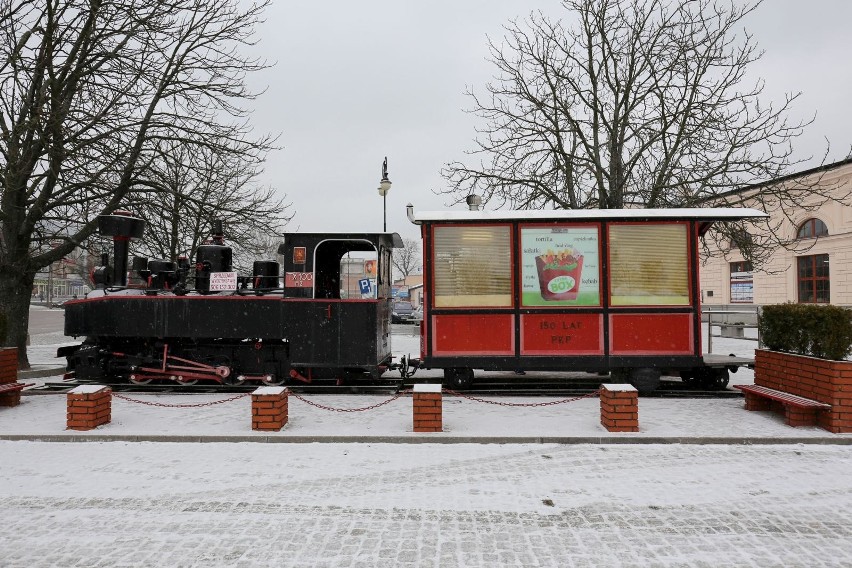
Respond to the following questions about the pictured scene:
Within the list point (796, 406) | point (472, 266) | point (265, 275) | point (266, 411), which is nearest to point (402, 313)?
point (265, 275)

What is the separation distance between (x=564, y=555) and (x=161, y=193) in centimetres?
1200

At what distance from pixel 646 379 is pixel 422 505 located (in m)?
5.22

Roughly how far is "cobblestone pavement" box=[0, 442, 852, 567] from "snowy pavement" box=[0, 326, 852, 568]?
0.02m

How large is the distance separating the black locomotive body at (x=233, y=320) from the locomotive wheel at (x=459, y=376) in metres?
1.14

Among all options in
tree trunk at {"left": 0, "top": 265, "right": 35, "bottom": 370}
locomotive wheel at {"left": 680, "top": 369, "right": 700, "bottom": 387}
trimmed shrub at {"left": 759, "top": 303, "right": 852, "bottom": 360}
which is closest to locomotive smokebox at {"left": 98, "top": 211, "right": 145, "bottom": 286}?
tree trunk at {"left": 0, "top": 265, "right": 35, "bottom": 370}

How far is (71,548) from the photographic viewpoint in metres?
3.53

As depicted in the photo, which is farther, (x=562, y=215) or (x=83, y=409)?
(x=562, y=215)

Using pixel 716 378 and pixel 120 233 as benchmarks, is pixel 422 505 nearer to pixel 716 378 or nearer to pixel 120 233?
pixel 716 378

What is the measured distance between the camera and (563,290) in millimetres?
8211

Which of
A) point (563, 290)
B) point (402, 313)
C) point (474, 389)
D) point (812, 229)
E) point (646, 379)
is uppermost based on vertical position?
point (812, 229)

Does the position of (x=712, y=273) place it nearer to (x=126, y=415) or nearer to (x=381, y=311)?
(x=381, y=311)

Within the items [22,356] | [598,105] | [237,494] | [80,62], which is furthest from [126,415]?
[598,105]

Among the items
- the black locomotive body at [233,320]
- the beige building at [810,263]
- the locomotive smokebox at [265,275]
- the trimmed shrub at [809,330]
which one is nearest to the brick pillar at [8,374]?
the black locomotive body at [233,320]

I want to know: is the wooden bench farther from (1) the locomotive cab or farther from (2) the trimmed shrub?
(1) the locomotive cab
